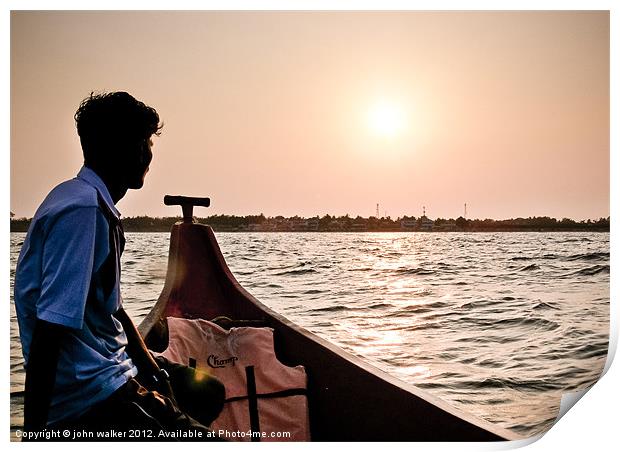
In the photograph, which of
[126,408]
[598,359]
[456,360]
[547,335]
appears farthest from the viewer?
[456,360]

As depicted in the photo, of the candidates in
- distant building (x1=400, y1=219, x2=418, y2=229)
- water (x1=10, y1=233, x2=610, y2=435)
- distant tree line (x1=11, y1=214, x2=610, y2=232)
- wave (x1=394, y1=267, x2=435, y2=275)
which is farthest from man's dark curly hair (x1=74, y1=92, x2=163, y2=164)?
wave (x1=394, y1=267, x2=435, y2=275)

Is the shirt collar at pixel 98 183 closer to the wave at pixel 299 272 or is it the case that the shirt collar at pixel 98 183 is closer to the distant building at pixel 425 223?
the distant building at pixel 425 223

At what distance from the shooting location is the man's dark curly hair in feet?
4.20

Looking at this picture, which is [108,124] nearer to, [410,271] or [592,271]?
[592,271]

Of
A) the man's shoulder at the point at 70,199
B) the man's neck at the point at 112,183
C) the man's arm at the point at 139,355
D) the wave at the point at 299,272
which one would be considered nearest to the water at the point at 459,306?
the wave at the point at 299,272

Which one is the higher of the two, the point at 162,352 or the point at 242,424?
the point at 162,352

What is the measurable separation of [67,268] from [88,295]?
0.30ft

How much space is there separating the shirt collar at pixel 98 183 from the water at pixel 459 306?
95cm

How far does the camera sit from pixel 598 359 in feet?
7.73

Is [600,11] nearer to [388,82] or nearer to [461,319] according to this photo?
[388,82]

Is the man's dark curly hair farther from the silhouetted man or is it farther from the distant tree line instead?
the distant tree line

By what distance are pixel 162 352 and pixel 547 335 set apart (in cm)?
155

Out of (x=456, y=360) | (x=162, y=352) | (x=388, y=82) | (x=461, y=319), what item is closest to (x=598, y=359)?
(x=456, y=360)

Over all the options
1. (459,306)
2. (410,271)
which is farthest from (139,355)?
(459,306)
